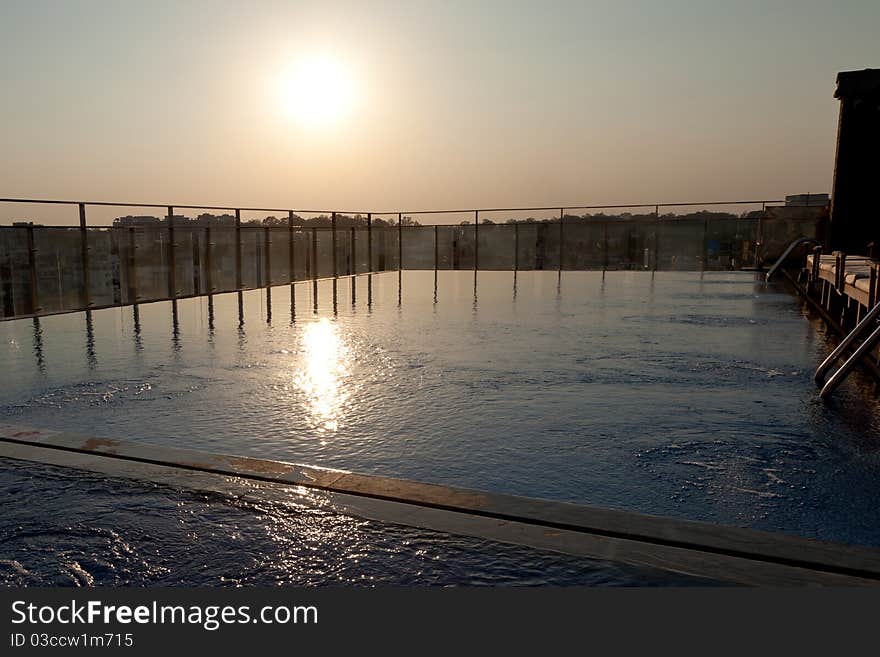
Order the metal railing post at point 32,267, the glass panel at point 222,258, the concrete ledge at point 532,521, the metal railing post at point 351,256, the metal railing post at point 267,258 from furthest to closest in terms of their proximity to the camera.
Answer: the metal railing post at point 351,256 < the metal railing post at point 267,258 < the glass panel at point 222,258 < the metal railing post at point 32,267 < the concrete ledge at point 532,521

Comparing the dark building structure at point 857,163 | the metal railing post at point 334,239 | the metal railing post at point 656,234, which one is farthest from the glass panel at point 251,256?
the metal railing post at point 656,234

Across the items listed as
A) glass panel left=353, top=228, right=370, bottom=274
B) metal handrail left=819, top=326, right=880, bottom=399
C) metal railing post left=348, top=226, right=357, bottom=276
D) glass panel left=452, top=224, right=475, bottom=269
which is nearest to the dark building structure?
metal handrail left=819, top=326, right=880, bottom=399

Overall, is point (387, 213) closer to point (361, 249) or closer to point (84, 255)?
point (361, 249)

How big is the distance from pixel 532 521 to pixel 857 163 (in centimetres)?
296

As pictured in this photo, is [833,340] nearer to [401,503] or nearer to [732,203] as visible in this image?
[401,503]

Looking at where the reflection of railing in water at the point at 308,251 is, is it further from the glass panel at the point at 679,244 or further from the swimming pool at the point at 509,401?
the swimming pool at the point at 509,401

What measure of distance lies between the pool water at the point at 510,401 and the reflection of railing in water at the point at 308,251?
829 millimetres

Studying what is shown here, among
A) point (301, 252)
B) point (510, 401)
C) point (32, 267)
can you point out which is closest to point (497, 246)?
point (301, 252)

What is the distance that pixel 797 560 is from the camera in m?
1.41

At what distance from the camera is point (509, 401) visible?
295 cm

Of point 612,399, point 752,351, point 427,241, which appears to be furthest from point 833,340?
point 427,241

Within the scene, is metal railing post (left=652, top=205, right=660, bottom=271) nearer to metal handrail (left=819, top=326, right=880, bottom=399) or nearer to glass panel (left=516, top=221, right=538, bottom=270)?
glass panel (left=516, top=221, right=538, bottom=270)

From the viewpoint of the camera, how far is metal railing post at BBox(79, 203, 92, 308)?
20.8 feet

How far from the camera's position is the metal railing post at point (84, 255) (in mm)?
6332
